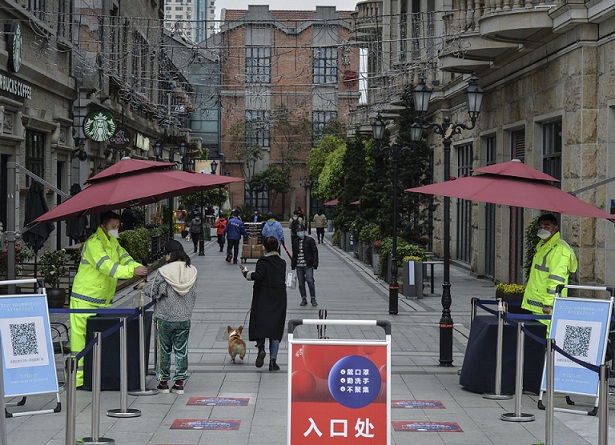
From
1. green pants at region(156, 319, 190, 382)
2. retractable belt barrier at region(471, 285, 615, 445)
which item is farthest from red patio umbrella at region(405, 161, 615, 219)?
green pants at region(156, 319, 190, 382)

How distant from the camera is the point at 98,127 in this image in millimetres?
31391

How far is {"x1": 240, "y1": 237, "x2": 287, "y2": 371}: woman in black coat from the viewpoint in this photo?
13.2 m

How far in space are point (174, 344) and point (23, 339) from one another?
2.11 meters

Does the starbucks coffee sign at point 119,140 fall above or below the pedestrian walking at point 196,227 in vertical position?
above

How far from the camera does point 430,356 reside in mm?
14664

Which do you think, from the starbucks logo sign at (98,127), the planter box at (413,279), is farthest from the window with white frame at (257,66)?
the planter box at (413,279)

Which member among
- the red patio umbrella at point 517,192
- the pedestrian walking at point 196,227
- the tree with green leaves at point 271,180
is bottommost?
the pedestrian walking at point 196,227

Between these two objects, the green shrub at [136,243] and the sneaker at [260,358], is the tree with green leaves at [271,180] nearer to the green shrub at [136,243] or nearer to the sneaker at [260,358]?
the green shrub at [136,243]

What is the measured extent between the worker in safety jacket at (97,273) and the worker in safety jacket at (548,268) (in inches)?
179

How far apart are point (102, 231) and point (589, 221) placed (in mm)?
10152

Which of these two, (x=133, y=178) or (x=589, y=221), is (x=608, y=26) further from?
(x=133, y=178)

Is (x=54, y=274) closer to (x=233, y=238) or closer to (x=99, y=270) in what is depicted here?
(x=99, y=270)

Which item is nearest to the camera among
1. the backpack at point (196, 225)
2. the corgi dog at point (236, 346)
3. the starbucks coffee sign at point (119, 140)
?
the corgi dog at point (236, 346)

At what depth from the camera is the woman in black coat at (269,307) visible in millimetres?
13219
